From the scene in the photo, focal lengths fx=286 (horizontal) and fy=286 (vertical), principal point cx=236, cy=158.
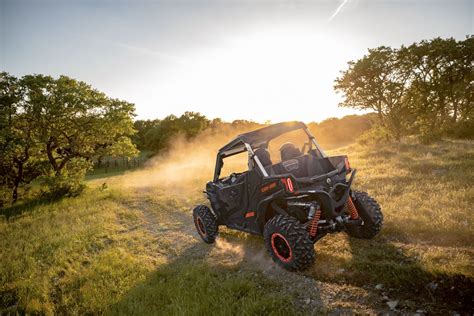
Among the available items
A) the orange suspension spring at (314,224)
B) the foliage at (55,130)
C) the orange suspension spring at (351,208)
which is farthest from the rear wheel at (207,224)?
the foliage at (55,130)

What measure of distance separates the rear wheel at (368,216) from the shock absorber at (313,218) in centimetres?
136

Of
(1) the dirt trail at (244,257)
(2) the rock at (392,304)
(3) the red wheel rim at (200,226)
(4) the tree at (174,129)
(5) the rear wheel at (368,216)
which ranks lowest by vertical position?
(1) the dirt trail at (244,257)

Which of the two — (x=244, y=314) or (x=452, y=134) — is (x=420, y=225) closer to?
(x=244, y=314)

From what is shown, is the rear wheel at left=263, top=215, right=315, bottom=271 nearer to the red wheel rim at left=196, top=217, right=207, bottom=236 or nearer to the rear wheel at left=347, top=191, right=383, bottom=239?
the rear wheel at left=347, top=191, right=383, bottom=239

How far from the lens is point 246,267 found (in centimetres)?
589

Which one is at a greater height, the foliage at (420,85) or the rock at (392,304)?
the foliage at (420,85)

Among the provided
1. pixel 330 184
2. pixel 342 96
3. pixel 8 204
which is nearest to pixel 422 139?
pixel 342 96

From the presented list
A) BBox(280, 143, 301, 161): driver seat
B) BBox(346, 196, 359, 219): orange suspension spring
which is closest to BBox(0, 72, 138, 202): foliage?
BBox(280, 143, 301, 161): driver seat

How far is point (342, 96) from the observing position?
28.9m

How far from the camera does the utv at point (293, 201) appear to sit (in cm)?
514

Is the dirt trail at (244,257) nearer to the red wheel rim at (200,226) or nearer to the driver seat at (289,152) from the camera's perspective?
the red wheel rim at (200,226)

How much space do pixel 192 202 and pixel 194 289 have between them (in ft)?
27.6

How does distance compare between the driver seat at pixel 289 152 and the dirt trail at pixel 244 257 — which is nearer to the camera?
the dirt trail at pixel 244 257

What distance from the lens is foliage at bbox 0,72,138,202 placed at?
1614cm
